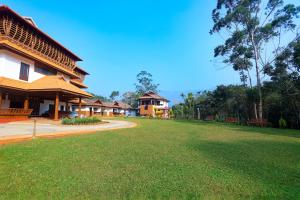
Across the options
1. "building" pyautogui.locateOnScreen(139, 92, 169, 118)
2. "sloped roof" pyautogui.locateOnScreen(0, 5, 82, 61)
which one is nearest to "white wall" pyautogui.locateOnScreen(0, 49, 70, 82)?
"sloped roof" pyautogui.locateOnScreen(0, 5, 82, 61)

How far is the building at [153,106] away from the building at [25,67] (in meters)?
32.3

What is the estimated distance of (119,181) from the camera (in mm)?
4051

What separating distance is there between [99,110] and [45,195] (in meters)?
52.4

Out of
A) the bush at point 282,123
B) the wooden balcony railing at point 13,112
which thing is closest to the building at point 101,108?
the wooden balcony railing at point 13,112

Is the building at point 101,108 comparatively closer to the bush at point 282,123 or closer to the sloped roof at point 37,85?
the sloped roof at point 37,85

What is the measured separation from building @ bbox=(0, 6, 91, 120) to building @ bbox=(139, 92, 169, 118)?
3233 cm

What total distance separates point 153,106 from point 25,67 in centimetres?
3833

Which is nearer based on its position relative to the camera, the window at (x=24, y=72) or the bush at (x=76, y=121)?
the bush at (x=76, y=121)

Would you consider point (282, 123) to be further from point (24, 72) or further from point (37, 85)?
point (24, 72)

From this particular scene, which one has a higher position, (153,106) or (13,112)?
(153,106)

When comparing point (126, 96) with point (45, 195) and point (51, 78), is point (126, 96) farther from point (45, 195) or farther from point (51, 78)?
point (45, 195)

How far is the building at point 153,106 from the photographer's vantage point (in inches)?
2121

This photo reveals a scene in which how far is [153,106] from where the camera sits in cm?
5444

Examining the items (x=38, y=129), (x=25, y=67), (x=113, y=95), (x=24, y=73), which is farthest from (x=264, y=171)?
(x=113, y=95)
